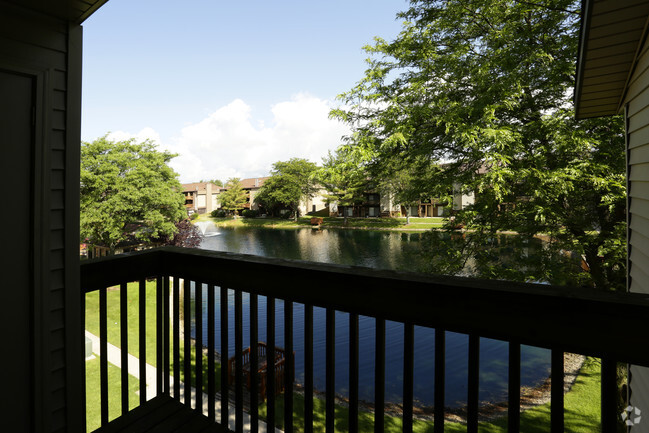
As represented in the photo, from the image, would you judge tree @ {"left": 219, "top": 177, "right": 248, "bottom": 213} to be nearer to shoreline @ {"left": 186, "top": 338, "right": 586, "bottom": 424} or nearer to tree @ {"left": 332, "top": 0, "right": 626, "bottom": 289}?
tree @ {"left": 332, "top": 0, "right": 626, "bottom": 289}

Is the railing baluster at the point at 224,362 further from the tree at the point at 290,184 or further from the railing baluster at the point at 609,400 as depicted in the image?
the tree at the point at 290,184

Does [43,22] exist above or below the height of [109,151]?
below

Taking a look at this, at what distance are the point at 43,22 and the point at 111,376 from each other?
6389mm

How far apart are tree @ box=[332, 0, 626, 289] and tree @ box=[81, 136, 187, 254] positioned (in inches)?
414

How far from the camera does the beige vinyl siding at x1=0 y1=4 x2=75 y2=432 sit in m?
1.25

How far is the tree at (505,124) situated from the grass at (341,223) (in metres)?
19.1

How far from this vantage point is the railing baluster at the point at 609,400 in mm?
821

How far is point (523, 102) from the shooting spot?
652cm

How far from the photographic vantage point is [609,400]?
829 mm

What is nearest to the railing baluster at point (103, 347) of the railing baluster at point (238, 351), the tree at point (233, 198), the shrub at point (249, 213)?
the railing baluster at point (238, 351)

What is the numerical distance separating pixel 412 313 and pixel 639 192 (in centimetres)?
233

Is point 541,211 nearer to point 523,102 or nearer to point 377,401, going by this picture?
point 523,102

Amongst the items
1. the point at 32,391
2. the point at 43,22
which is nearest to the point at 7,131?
the point at 43,22

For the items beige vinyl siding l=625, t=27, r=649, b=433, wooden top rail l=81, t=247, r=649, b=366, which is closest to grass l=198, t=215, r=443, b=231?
beige vinyl siding l=625, t=27, r=649, b=433
